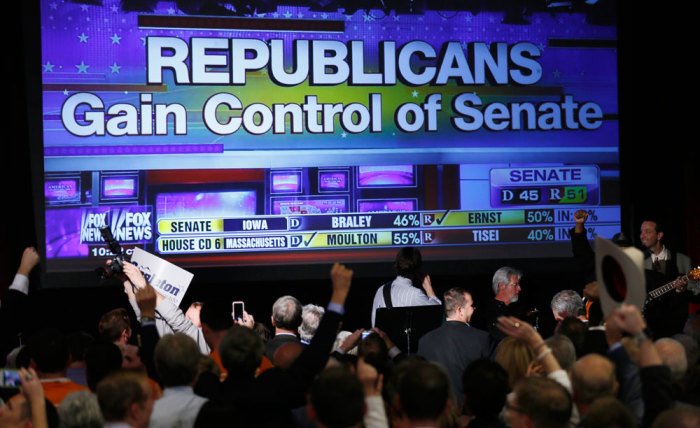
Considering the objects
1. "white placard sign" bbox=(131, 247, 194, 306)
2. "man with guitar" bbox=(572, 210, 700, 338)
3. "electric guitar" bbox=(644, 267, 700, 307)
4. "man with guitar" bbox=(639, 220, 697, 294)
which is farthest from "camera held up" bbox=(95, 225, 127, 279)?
"man with guitar" bbox=(639, 220, 697, 294)

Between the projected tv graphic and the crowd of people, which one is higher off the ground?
the projected tv graphic

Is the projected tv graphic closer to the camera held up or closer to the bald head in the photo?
the camera held up

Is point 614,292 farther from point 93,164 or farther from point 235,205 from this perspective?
point 93,164

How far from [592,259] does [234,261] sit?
2.77 m

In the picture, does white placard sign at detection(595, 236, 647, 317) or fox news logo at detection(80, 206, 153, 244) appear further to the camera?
fox news logo at detection(80, 206, 153, 244)

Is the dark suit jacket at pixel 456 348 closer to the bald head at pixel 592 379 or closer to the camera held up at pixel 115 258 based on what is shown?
the bald head at pixel 592 379

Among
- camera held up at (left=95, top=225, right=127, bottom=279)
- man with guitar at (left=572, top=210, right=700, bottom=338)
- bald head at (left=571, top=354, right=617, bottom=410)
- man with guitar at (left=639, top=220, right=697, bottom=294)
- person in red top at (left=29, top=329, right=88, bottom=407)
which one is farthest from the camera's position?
man with guitar at (left=639, top=220, right=697, bottom=294)

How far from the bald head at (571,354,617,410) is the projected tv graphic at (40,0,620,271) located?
4.22 meters

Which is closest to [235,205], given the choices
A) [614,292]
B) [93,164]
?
[93,164]

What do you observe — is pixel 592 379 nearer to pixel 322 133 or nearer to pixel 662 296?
pixel 662 296

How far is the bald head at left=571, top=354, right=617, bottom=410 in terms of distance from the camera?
264 centimetres

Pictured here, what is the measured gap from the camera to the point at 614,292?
269 cm

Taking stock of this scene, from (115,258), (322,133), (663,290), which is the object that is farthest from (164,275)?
(663,290)

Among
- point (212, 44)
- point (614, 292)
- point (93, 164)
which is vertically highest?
point (212, 44)
